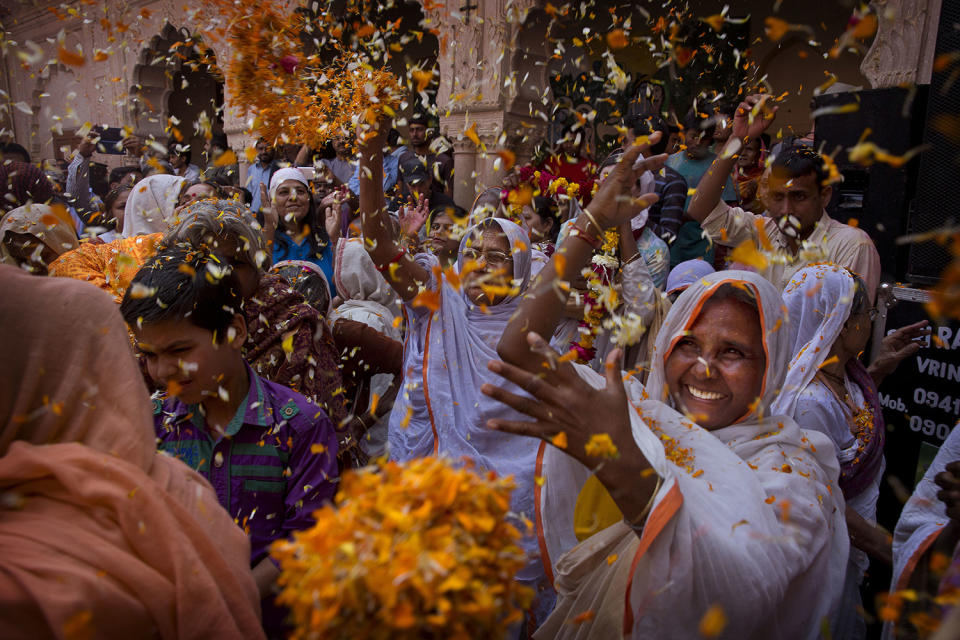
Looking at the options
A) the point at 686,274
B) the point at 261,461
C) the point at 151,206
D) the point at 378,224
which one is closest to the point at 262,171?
the point at 151,206

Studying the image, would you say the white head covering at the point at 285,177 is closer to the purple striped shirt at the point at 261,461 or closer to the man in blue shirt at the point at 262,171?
the man in blue shirt at the point at 262,171

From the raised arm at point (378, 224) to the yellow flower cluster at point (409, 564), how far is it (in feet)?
5.87

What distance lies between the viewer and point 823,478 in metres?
1.78

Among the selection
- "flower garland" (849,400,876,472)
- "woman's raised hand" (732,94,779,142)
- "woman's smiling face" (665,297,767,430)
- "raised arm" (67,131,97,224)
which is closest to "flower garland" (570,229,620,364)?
"woman's raised hand" (732,94,779,142)

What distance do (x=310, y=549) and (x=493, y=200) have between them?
3.55m

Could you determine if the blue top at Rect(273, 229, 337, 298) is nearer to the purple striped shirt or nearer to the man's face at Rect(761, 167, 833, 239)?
the purple striped shirt

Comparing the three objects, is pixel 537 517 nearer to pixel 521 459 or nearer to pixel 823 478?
pixel 521 459

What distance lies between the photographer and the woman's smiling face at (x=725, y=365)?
6.06ft

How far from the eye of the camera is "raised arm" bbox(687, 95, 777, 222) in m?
2.91

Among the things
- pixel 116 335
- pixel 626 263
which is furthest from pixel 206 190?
pixel 116 335

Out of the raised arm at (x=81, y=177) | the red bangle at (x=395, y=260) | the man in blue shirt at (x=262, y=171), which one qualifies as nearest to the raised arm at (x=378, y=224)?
the red bangle at (x=395, y=260)

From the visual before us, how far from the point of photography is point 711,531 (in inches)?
55.5

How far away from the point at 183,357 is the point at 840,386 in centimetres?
266

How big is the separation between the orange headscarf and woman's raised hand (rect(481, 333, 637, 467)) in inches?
26.7
